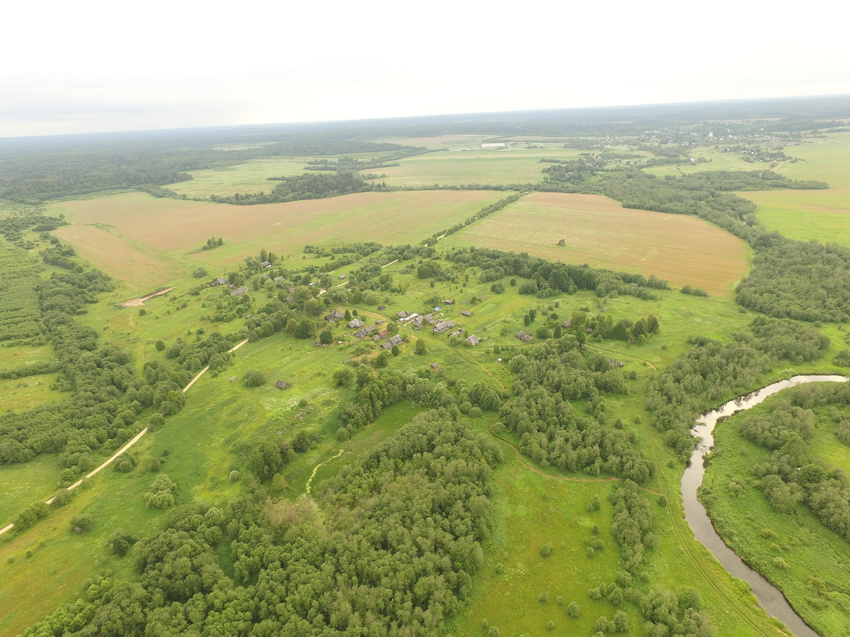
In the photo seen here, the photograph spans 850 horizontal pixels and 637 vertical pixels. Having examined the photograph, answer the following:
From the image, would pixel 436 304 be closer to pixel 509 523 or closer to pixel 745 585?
pixel 509 523

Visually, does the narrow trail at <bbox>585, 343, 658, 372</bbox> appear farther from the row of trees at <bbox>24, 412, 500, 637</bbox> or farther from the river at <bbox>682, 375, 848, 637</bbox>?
the row of trees at <bbox>24, 412, 500, 637</bbox>

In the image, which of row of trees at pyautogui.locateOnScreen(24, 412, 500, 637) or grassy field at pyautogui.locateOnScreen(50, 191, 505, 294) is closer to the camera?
row of trees at pyautogui.locateOnScreen(24, 412, 500, 637)

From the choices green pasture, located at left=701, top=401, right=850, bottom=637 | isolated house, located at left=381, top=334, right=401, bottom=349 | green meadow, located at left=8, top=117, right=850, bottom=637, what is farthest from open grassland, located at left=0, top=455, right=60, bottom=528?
green pasture, located at left=701, top=401, right=850, bottom=637

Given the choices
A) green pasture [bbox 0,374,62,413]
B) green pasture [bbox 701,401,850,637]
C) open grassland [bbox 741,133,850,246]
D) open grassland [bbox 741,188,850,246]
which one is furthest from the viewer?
open grassland [bbox 741,133,850,246]

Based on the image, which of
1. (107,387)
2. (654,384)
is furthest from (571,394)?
(107,387)

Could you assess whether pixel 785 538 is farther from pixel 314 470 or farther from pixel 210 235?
pixel 210 235

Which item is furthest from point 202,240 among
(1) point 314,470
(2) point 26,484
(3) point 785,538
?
(3) point 785,538
